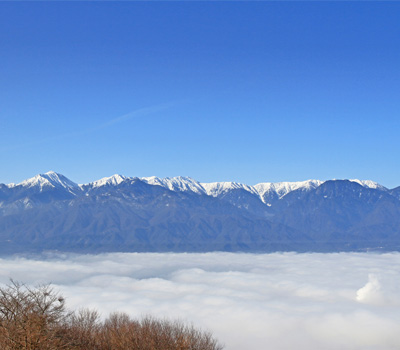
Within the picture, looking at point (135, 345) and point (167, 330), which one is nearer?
point (135, 345)

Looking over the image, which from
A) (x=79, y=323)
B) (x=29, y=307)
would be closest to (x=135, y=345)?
(x=79, y=323)

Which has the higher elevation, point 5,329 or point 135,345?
point 5,329

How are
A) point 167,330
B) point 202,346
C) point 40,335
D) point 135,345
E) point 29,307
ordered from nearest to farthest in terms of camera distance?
point 40,335
point 29,307
point 135,345
point 202,346
point 167,330

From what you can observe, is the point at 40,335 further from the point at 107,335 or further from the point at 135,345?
the point at 107,335

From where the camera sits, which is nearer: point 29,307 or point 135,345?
point 29,307

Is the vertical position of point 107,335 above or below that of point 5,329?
below

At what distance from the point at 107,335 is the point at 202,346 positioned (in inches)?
754

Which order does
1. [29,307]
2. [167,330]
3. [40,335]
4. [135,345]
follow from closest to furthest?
[40,335], [29,307], [135,345], [167,330]

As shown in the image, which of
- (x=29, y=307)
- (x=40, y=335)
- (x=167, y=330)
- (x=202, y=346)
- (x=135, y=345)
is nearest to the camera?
(x=40, y=335)

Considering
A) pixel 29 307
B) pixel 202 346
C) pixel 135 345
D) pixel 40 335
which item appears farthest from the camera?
pixel 202 346

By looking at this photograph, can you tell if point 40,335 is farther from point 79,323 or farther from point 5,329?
point 79,323

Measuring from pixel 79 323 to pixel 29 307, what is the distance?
52.2 meters

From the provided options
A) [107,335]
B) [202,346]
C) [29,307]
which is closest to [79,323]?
[107,335]

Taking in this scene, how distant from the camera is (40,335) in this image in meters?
55.6
